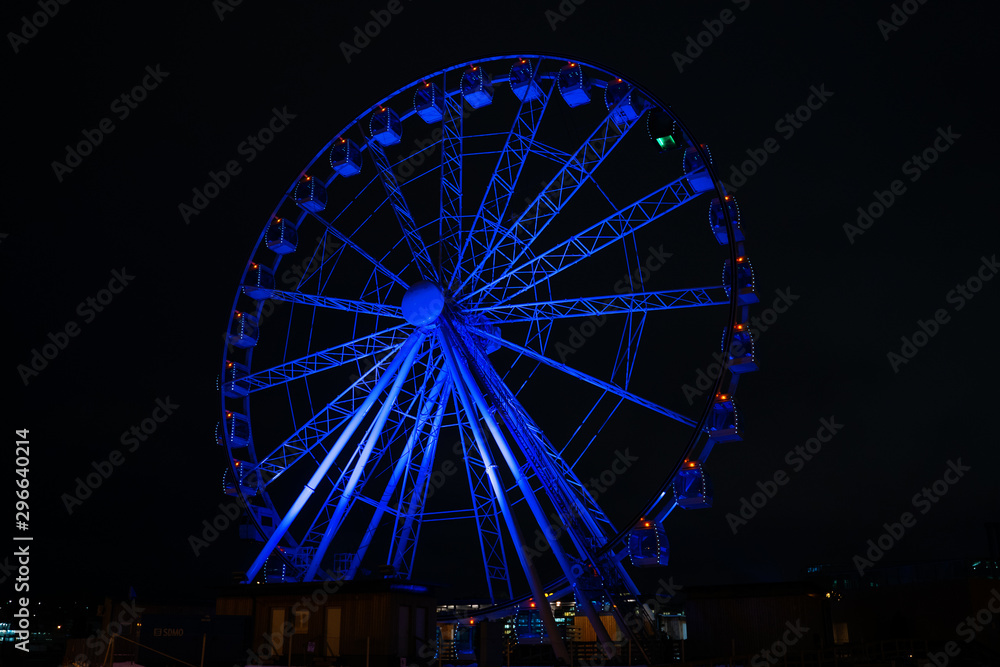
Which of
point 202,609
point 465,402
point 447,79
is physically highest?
point 447,79

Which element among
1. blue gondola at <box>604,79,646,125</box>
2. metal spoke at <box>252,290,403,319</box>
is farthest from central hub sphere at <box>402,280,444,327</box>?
blue gondola at <box>604,79,646,125</box>

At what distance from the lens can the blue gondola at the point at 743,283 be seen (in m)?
19.0

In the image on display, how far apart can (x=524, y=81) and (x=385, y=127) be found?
408 cm

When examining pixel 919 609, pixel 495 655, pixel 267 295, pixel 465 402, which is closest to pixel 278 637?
pixel 495 655

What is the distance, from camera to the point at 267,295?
23.8 meters

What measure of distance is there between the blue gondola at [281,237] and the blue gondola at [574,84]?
27.8 ft

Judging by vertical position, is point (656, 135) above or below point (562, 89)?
below

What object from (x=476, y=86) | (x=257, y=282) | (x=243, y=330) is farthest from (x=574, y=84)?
(x=243, y=330)

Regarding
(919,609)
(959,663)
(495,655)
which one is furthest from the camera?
(919,609)

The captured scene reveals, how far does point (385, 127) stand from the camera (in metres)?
23.3

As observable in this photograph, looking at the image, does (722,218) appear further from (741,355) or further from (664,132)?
(741,355)

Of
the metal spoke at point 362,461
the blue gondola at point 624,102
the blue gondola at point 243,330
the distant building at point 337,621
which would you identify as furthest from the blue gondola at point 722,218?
the blue gondola at point 243,330

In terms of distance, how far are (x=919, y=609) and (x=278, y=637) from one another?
768 inches

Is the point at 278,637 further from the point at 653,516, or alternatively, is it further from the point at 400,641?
the point at 653,516
